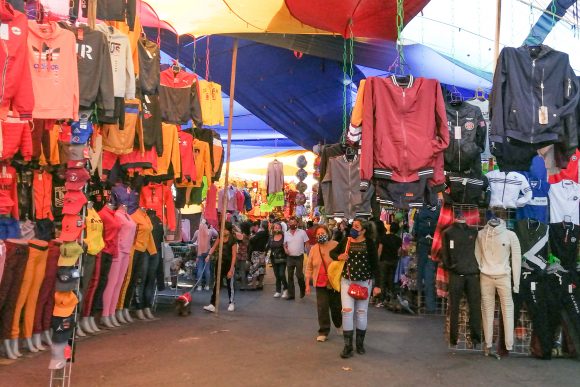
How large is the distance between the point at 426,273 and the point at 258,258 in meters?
5.43

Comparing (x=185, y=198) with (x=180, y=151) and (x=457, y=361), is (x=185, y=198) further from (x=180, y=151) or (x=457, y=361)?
(x=457, y=361)

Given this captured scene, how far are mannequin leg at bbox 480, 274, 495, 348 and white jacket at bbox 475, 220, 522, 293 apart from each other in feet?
0.41

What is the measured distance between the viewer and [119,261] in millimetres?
8344

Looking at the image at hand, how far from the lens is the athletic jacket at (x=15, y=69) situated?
15.1 feet

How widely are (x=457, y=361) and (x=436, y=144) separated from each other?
309cm

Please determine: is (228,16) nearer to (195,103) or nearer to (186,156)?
(195,103)

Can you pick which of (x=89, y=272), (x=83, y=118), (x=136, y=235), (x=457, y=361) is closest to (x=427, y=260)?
(x=457, y=361)

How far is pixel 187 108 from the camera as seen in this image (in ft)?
30.6

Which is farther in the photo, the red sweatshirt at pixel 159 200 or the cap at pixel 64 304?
the red sweatshirt at pixel 159 200

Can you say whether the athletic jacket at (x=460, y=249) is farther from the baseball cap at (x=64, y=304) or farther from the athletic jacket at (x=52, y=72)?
the athletic jacket at (x=52, y=72)

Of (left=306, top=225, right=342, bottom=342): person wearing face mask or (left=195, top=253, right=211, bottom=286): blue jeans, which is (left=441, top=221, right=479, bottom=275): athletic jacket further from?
(left=195, top=253, right=211, bottom=286): blue jeans

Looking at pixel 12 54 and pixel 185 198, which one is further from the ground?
pixel 12 54

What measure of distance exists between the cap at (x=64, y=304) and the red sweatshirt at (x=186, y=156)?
16.8 feet

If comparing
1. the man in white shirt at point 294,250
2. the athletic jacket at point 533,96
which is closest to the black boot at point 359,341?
the athletic jacket at point 533,96
